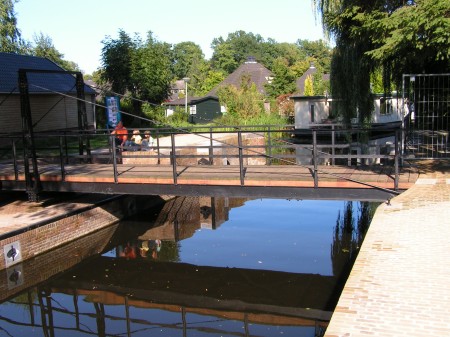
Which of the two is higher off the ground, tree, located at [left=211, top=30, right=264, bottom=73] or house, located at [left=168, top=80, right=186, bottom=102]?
tree, located at [left=211, top=30, right=264, bottom=73]

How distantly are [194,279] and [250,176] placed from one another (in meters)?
2.41

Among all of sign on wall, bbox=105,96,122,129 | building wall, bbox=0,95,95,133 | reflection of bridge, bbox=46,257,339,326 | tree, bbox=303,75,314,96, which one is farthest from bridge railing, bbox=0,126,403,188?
tree, bbox=303,75,314,96

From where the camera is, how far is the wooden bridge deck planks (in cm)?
961

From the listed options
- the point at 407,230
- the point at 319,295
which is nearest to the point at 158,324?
the point at 319,295

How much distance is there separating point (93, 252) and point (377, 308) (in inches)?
345

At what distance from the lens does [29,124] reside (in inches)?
487

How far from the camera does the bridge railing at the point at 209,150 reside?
10109 mm

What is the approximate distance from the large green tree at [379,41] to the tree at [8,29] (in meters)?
31.9

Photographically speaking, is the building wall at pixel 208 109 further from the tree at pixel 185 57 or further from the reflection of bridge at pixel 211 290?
the tree at pixel 185 57

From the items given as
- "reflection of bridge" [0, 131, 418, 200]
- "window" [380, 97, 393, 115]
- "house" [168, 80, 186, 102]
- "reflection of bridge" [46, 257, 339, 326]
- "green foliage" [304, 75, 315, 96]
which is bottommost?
"reflection of bridge" [46, 257, 339, 326]

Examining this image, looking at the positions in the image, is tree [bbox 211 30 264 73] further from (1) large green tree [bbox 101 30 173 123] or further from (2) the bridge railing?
(2) the bridge railing

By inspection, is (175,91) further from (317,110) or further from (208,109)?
(317,110)

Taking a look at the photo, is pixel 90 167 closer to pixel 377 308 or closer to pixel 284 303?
pixel 284 303

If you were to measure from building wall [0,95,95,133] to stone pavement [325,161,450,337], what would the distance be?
1757cm
